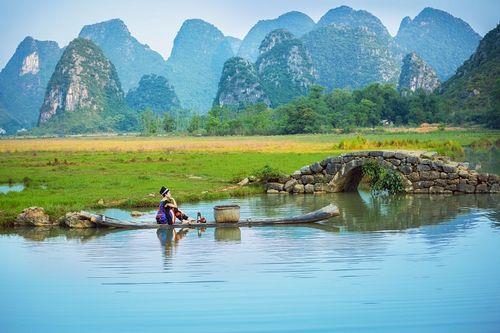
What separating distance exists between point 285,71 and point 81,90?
109 feet

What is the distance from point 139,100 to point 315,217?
120232mm

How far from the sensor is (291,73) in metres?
112

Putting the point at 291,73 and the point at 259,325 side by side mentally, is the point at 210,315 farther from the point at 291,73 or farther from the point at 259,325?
the point at 291,73

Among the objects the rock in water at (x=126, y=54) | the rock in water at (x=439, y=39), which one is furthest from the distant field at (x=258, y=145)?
the rock in water at (x=126, y=54)

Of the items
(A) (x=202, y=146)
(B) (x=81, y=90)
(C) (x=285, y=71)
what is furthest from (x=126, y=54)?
(A) (x=202, y=146)

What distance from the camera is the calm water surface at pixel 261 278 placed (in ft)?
20.0

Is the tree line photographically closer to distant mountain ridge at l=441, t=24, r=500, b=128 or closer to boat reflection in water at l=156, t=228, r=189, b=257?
distant mountain ridge at l=441, t=24, r=500, b=128

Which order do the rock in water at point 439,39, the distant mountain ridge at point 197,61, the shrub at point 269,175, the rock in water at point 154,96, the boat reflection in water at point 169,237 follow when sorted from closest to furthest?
the boat reflection in water at point 169,237 < the shrub at point 269,175 < the rock in water at point 154,96 < the rock in water at point 439,39 < the distant mountain ridge at point 197,61

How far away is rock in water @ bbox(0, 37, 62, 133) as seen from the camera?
479 feet

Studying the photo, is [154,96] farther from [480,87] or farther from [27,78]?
[480,87]

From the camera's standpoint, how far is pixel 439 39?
520 feet

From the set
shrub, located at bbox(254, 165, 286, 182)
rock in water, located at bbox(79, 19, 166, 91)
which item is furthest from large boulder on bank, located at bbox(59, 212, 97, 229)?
rock in water, located at bbox(79, 19, 166, 91)

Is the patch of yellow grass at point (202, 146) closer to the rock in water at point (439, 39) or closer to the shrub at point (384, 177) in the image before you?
the shrub at point (384, 177)

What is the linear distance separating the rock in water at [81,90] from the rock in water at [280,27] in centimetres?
7134
